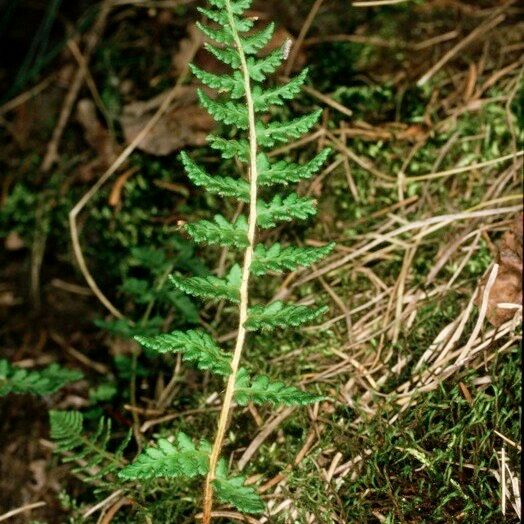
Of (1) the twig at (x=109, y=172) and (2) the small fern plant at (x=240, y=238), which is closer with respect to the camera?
(2) the small fern plant at (x=240, y=238)

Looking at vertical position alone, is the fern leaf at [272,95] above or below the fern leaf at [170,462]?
above

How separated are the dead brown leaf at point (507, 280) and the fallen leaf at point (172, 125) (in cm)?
148

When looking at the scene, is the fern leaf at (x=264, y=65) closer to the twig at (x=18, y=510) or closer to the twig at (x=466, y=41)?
the twig at (x=466, y=41)

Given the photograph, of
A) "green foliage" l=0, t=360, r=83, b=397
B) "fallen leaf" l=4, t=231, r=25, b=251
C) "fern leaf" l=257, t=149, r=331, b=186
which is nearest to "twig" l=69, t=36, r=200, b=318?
"fallen leaf" l=4, t=231, r=25, b=251

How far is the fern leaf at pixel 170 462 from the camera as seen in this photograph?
1641mm

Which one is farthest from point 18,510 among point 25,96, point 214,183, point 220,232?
point 25,96

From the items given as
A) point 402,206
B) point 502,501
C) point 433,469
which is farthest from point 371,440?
point 402,206

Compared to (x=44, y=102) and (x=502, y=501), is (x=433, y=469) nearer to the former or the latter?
(x=502, y=501)

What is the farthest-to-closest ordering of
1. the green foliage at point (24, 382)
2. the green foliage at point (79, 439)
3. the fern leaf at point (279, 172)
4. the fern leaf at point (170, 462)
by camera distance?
the green foliage at point (24, 382), the green foliage at point (79, 439), the fern leaf at point (279, 172), the fern leaf at point (170, 462)

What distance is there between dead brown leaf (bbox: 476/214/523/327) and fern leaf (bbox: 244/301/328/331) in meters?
0.74

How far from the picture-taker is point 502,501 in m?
1.78

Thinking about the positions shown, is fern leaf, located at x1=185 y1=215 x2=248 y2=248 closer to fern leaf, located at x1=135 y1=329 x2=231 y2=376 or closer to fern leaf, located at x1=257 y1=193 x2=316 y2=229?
fern leaf, located at x1=257 y1=193 x2=316 y2=229

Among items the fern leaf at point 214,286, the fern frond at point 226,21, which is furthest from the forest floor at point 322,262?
the fern frond at point 226,21

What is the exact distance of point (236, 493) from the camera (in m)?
1.73
